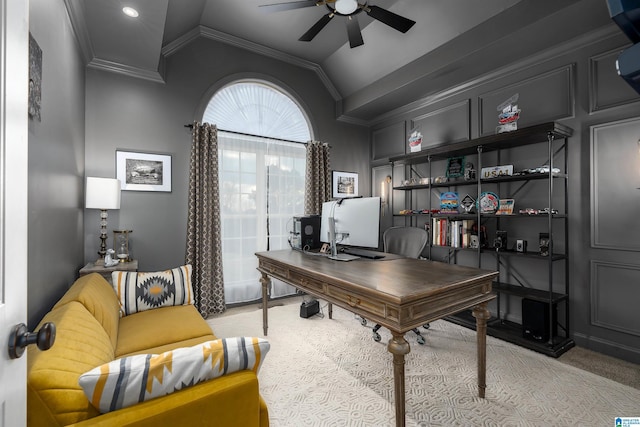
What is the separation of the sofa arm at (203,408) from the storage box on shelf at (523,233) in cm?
271

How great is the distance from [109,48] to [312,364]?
354 cm

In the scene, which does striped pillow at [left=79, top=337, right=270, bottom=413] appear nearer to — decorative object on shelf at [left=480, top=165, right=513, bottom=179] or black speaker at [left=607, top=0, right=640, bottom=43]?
black speaker at [left=607, top=0, right=640, bottom=43]

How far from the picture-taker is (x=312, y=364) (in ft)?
7.81

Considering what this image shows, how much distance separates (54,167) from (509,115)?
3.88 metres

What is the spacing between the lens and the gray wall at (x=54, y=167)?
1.53 m

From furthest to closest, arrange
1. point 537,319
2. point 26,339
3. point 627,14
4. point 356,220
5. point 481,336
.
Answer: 1. point 537,319
2. point 356,220
3. point 481,336
4. point 26,339
5. point 627,14

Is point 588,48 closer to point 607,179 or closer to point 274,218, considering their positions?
point 607,179

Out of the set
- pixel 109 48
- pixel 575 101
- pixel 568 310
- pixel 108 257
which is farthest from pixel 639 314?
pixel 109 48

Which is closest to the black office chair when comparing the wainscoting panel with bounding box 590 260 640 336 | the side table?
the wainscoting panel with bounding box 590 260 640 336

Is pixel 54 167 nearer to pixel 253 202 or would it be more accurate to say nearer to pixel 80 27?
pixel 80 27

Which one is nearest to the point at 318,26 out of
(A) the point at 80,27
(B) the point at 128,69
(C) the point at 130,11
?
(C) the point at 130,11

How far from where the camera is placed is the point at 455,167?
3576mm

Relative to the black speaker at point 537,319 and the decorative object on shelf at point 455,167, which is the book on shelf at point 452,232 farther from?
→ the black speaker at point 537,319

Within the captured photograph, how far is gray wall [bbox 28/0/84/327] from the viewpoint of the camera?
5.02ft
